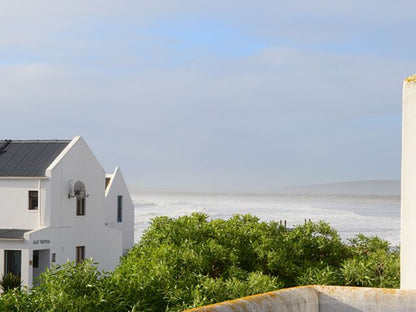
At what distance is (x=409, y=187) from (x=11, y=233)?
84.4ft

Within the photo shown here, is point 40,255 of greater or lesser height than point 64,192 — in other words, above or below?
below

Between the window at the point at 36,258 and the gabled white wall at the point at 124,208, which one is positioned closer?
the window at the point at 36,258

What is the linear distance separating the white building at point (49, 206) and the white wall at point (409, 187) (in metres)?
24.4

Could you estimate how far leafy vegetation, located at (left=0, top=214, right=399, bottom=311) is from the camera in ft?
29.5

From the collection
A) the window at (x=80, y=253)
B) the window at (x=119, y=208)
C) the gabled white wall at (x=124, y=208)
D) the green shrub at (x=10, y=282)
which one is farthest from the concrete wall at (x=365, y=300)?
the window at (x=119, y=208)

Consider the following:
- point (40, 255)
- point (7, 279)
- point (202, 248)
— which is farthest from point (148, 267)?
point (40, 255)

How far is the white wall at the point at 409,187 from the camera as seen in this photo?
25.0ft

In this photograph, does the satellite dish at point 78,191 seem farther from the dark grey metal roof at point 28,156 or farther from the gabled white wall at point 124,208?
the gabled white wall at point 124,208

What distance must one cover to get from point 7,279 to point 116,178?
1412 cm

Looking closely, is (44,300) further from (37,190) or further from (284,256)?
(37,190)

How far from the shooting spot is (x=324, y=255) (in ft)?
41.3

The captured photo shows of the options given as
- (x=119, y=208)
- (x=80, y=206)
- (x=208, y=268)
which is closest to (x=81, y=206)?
(x=80, y=206)

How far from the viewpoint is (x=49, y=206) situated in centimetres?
3181

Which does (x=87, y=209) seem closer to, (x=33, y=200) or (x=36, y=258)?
(x=33, y=200)
